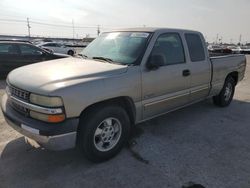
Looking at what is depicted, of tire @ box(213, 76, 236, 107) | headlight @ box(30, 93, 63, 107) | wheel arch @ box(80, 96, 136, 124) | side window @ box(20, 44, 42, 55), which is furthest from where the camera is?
side window @ box(20, 44, 42, 55)

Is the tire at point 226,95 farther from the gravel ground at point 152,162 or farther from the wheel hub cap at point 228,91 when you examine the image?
the gravel ground at point 152,162

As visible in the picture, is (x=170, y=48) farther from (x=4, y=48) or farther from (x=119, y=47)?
(x=4, y=48)

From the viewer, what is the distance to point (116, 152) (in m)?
3.72

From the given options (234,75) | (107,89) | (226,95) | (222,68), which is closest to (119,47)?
(107,89)

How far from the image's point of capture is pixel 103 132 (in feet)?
11.5

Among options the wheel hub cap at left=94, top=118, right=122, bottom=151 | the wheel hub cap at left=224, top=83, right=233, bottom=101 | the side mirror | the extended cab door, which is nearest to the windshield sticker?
the extended cab door

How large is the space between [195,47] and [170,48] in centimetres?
88

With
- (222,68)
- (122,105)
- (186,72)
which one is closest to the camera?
(122,105)

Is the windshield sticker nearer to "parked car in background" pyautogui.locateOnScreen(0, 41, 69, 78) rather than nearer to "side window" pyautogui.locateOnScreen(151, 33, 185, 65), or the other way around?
"side window" pyautogui.locateOnScreen(151, 33, 185, 65)

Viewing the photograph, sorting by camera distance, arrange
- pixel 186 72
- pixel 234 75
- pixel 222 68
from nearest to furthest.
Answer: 1. pixel 186 72
2. pixel 222 68
3. pixel 234 75

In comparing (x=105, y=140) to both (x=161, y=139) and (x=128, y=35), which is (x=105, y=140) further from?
(x=128, y=35)

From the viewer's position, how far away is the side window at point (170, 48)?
420cm

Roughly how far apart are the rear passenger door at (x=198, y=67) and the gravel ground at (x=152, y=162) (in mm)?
729

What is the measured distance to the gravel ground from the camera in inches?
124
